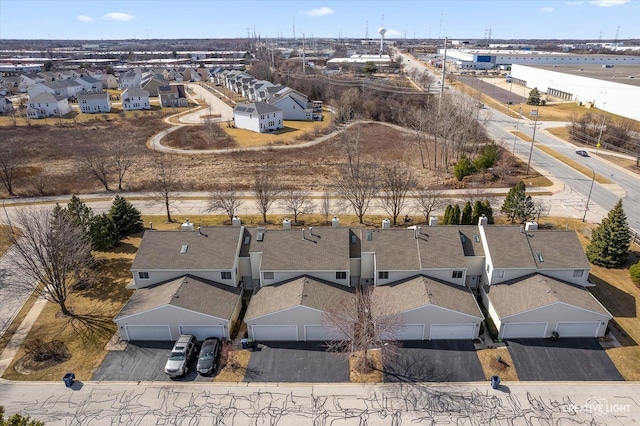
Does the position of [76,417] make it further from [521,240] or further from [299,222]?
[521,240]

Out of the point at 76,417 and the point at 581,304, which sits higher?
the point at 581,304

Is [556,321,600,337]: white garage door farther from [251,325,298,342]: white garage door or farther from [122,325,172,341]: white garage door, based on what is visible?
[122,325,172,341]: white garage door

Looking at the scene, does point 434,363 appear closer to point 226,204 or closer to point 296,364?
point 296,364

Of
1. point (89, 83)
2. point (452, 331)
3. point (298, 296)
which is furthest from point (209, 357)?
point (89, 83)

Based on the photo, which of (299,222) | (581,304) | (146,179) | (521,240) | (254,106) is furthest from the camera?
(254,106)

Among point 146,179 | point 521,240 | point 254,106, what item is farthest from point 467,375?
point 254,106

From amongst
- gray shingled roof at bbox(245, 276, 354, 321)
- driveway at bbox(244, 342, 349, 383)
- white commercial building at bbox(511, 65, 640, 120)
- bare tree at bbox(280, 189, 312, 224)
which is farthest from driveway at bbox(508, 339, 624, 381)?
white commercial building at bbox(511, 65, 640, 120)

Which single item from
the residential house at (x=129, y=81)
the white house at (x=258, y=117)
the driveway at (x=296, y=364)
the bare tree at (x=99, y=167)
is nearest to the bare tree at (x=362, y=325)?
the driveway at (x=296, y=364)
